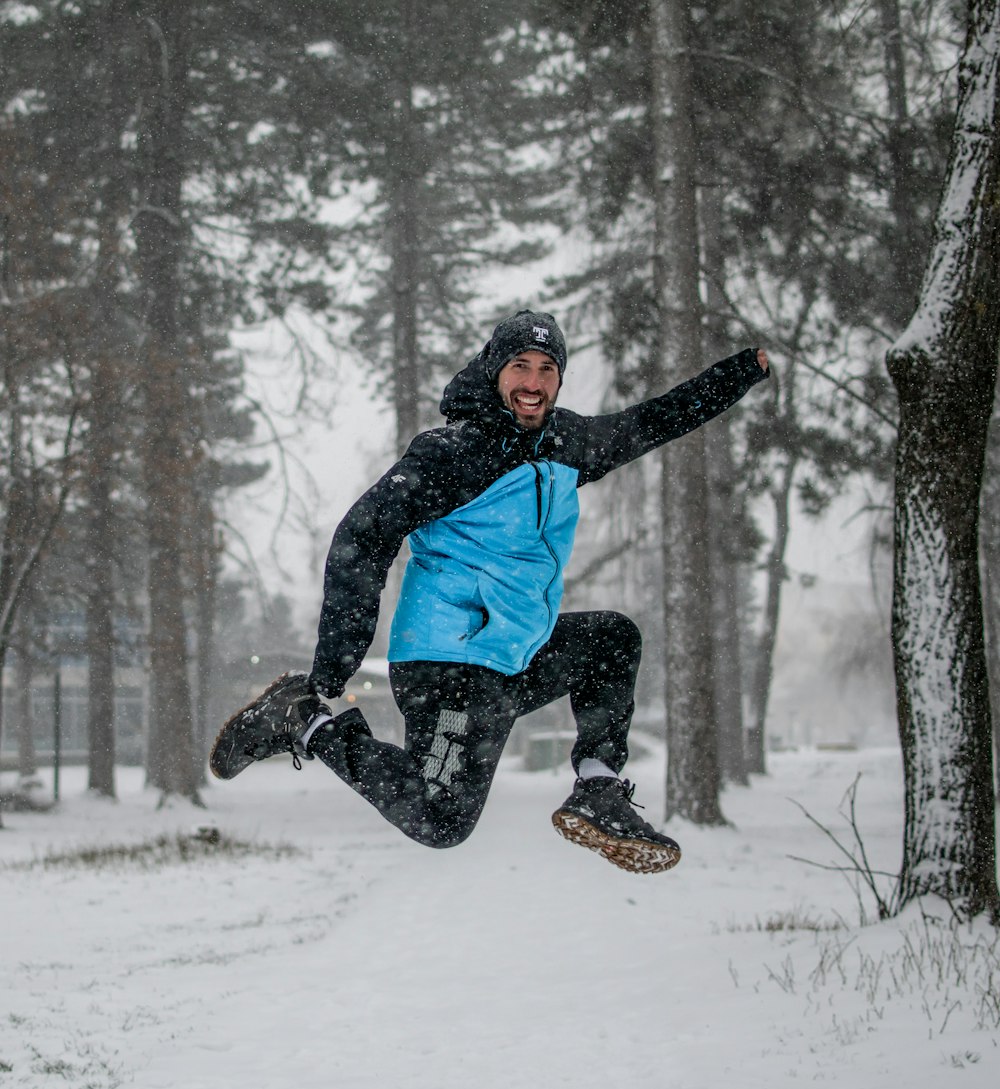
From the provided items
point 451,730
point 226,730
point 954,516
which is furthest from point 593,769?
point 954,516

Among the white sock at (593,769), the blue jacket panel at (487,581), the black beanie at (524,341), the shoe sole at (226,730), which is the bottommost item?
the white sock at (593,769)

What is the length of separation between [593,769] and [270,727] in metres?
1.15

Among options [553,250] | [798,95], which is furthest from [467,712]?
[553,250]

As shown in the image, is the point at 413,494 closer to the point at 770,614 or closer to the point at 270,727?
the point at 270,727

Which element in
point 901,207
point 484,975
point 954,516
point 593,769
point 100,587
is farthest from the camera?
point 100,587

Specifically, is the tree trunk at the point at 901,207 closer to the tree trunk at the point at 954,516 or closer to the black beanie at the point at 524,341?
the tree trunk at the point at 954,516

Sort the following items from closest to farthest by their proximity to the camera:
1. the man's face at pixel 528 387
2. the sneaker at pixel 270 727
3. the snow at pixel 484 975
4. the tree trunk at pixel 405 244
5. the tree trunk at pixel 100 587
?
the man's face at pixel 528 387 → the sneaker at pixel 270 727 → the snow at pixel 484 975 → the tree trunk at pixel 100 587 → the tree trunk at pixel 405 244

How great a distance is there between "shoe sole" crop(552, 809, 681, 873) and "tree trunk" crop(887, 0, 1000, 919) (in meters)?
3.70

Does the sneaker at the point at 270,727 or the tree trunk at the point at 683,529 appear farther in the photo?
the tree trunk at the point at 683,529

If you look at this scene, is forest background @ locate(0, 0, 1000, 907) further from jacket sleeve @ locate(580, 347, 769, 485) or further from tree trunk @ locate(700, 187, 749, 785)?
jacket sleeve @ locate(580, 347, 769, 485)

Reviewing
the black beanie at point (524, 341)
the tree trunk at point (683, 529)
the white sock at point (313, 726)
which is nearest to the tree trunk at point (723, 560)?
the tree trunk at point (683, 529)

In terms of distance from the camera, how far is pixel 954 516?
6871 mm

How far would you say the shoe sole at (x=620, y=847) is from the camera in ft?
12.1

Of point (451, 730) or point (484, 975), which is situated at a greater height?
point (451, 730)
